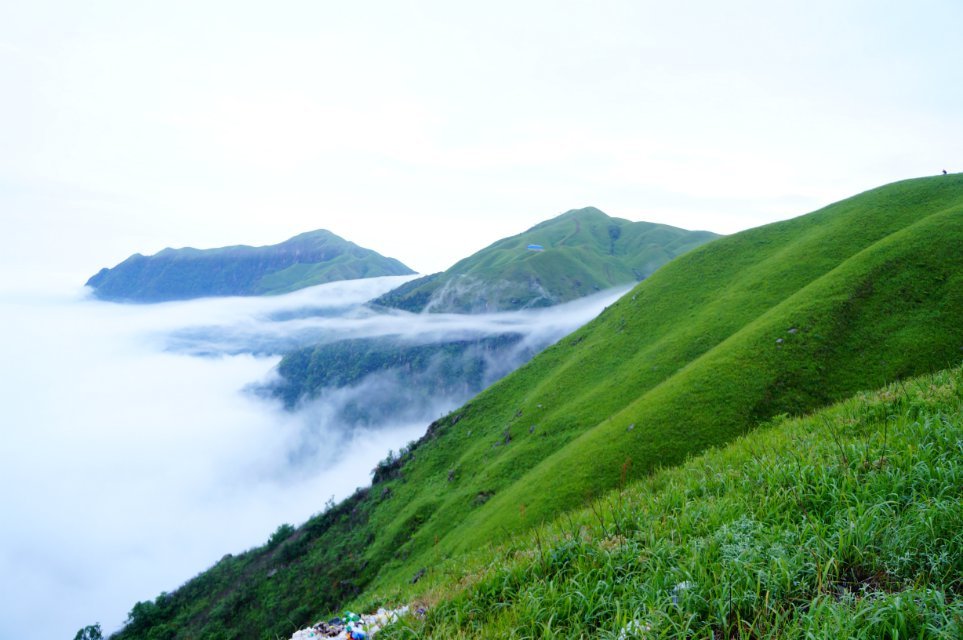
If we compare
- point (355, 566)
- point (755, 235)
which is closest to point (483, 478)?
point (355, 566)

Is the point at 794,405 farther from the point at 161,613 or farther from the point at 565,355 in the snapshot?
the point at 161,613

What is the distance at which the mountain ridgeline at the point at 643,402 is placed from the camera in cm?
3709

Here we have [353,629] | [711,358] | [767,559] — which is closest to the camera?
[767,559]

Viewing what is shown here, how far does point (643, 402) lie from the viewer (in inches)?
1805

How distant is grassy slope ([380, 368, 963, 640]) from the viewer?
15.6 feet

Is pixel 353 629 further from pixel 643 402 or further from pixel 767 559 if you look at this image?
pixel 643 402

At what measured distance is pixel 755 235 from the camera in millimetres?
83000

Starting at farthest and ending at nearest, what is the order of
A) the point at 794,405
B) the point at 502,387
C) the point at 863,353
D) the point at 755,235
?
the point at 502,387, the point at 755,235, the point at 863,353, the point at 794,405

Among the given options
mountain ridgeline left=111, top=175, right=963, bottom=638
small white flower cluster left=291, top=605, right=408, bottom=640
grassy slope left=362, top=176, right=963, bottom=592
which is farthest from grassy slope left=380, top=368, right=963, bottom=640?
grassy slope left=362, top=176, right=963, bottom=592

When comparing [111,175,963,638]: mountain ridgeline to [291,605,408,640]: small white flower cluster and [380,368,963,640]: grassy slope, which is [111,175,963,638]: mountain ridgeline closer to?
[380,368,963,640]: grassy slope

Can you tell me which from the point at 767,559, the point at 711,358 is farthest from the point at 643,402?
the point at 767,559

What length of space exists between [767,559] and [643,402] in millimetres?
42716

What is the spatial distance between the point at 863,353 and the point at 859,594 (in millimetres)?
46175

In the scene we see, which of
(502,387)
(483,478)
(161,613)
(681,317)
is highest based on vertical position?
(681,317)
